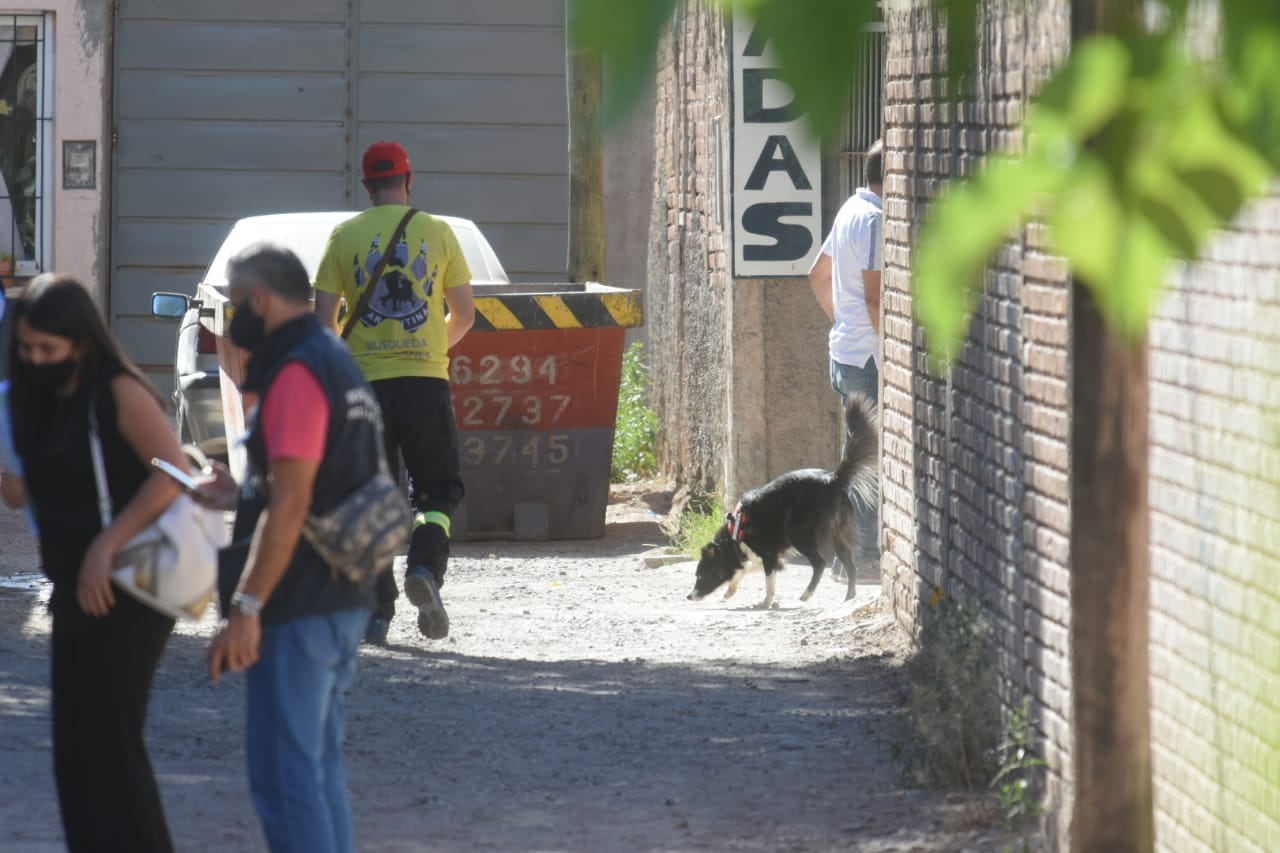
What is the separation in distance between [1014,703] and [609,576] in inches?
183

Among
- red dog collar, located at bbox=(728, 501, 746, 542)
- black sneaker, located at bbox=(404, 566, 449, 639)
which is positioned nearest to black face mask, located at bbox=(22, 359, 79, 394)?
black sneaker, located at bbox=(404, 566, 449, 639)

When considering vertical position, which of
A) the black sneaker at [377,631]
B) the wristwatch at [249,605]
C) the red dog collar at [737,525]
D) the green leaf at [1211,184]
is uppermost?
the green leaf at [1211,184]

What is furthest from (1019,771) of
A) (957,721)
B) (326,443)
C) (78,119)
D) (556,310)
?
(78,119)

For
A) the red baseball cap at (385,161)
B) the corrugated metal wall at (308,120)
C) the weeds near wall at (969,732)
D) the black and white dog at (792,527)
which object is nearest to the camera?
the weeds near wall at (969,732)

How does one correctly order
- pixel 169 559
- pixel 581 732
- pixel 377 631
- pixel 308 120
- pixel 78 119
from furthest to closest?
pixel 308 120, pixel 78 119, pixel 377 631, pixel 581 732, pixel 169 559

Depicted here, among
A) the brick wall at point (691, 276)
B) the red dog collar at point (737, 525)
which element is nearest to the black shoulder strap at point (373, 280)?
the red dog collar at point (737, 525)

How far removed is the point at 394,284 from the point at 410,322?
16 cm

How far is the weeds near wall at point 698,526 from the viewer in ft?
35.8

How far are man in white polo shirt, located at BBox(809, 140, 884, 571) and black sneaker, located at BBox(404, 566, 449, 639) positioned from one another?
2.32m

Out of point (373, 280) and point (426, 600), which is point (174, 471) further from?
point (426, 600)

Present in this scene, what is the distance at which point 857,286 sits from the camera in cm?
916

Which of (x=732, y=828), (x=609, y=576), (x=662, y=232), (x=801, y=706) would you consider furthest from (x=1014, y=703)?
(x=662, y=232)

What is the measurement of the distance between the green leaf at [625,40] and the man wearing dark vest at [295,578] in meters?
2.83

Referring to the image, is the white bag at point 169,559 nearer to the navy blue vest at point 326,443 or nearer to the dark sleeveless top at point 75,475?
the dark sleeveless top at point 75,475
